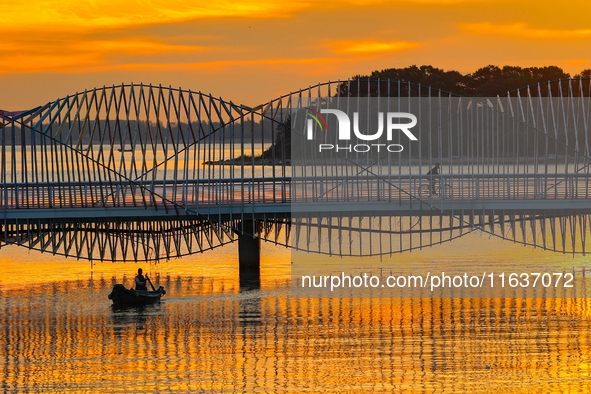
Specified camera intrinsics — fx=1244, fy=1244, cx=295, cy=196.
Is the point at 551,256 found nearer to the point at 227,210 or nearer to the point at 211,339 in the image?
the point at 227,210

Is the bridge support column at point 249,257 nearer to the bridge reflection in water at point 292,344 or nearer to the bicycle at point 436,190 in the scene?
the bridge reflection in water at point 292,344

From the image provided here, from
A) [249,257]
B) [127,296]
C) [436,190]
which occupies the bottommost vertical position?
[127,296]

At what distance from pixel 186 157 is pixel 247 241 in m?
8.64

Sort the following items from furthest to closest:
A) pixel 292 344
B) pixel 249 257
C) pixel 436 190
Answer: pixel 249 257 < pixel 436 190 < pixel 292 344

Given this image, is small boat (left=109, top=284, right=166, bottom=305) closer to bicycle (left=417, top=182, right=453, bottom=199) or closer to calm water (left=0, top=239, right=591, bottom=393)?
calm water (left=0, top=239, right=591, bottom=393)

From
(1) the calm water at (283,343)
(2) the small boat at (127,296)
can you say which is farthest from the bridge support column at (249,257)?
(2) the small boat at (127,296)

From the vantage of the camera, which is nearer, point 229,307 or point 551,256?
point 229,307

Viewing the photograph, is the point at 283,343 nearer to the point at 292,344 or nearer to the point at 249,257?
the point at 292,344

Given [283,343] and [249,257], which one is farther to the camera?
[249,257]

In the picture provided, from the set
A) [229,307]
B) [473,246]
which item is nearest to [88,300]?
[229,307]

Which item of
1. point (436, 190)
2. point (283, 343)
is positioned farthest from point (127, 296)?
point (436, 190)

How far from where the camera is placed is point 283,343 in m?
47.4

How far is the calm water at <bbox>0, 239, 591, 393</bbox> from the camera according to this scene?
4038cm

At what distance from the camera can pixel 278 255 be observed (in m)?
86.7
